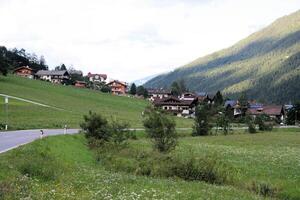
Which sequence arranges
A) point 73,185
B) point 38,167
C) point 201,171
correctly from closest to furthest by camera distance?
point 73,185
point 38,167
point 201,171

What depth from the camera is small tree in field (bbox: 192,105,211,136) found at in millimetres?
93000

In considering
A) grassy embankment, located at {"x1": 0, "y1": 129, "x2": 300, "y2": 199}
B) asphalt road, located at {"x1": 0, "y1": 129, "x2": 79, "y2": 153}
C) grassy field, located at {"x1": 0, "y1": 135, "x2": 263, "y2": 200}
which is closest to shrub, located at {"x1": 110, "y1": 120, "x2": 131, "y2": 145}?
asphalt road, located at {"x1": 0, "y1": 129, "x2": 79, "y2": 153}

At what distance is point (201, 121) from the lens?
310 feet

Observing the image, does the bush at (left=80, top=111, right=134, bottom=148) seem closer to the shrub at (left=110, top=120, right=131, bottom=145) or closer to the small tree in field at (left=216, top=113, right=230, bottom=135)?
the shrub at (left=110, top=120, right=131, bottom=145)

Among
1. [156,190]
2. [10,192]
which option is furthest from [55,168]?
[10,192]

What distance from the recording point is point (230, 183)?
29031 millimetres

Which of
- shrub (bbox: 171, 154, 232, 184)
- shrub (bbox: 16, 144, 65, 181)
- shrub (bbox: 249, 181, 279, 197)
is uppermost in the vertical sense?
shrub (bbox: 16, 144, 65, 181)

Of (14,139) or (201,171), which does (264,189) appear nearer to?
(201,171)

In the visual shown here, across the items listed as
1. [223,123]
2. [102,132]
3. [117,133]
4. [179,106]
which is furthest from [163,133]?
[179,106]

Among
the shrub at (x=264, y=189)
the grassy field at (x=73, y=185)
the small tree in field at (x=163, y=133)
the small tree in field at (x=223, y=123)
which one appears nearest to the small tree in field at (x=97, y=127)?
the small tree in field at (x=163, y=133)

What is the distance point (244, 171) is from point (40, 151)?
15323 mm

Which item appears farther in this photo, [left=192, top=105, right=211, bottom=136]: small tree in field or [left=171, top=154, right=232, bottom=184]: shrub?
[left=192, top=105, right=211, bottom=136]: small tree in field

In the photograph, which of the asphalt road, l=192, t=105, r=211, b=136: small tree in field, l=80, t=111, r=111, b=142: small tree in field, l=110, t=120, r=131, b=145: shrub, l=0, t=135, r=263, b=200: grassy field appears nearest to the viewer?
l=0, t=135, r=263, b=200: grassy field

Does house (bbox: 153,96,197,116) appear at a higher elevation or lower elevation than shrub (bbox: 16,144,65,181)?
lower
